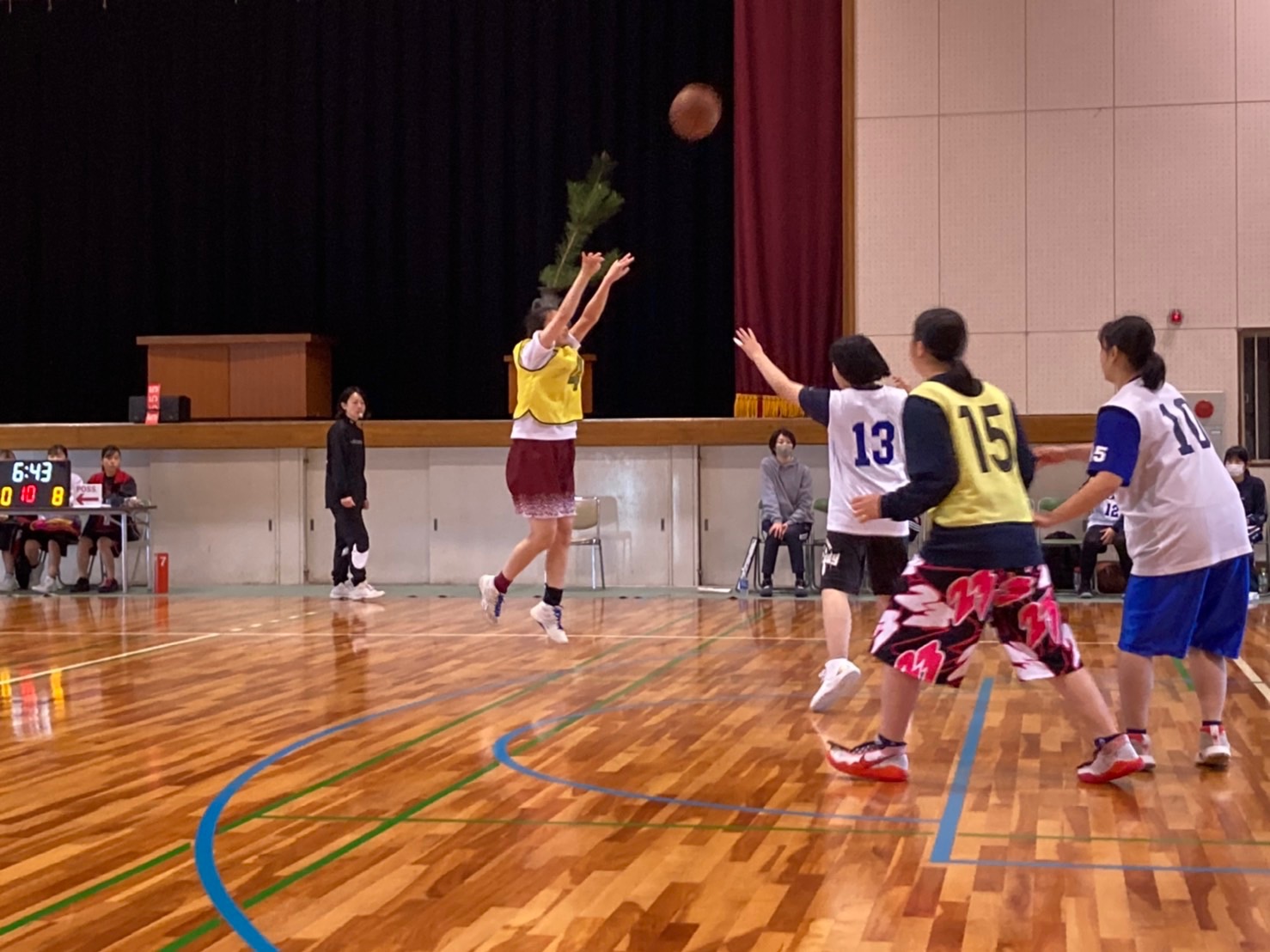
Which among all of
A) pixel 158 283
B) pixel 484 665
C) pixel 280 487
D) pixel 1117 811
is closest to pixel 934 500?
pixel 1117 811

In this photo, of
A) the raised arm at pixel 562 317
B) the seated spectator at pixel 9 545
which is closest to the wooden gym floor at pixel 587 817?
the raised arm at pixel 562 317

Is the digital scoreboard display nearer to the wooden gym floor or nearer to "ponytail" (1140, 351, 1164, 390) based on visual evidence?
the wooden gym floor

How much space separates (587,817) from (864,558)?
238 centimetres

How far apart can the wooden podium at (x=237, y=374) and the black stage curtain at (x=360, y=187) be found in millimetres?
2008

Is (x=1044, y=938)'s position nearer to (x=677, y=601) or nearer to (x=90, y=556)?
(x=677, y=601)

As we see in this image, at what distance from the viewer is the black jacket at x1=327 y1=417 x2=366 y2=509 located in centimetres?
1298

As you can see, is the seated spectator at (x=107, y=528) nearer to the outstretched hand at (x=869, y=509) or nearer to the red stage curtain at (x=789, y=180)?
the red stage curtain at (x=789, y=180)

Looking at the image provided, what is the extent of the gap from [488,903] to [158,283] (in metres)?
15.1

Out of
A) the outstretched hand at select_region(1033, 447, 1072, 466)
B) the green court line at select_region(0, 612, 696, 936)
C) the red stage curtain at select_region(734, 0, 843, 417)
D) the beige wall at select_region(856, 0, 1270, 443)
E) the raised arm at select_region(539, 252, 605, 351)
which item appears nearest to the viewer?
the green court line at select_region(0, 612, 696, 936)

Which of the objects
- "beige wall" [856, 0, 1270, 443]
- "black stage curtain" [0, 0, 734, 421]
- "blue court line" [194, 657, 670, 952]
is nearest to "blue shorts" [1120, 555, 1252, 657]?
"blue court line" [194, 657, 670, 952]

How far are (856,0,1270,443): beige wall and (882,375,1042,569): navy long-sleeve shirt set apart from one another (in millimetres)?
9815

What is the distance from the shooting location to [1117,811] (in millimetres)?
4758

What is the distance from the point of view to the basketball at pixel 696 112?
13.7 metres

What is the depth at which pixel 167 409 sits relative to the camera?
1483 cm
